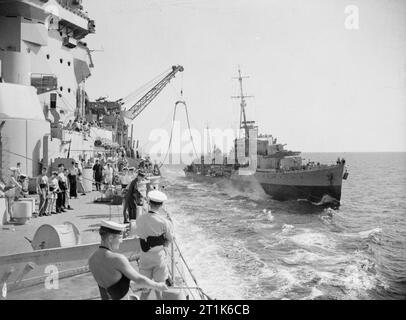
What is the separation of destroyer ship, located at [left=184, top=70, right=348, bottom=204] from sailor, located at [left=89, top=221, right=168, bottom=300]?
30923 mm

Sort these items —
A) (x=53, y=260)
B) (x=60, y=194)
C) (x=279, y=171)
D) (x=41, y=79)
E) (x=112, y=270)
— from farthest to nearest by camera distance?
(x=279, y=171) → (x=41, y=79) → (x=60, y=194) → (x=53, y=260) → (x=112, y=270)

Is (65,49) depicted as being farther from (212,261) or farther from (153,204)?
(153,204)

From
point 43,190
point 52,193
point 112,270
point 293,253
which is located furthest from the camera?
point 293,253

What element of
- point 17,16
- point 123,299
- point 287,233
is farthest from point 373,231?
point 17,16

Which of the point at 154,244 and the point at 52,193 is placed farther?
the point at 52,193

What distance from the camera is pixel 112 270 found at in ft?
10.1

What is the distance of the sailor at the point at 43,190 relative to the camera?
10.1 metres

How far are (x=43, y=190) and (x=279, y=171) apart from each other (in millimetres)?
28456

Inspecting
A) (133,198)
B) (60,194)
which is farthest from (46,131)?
(133,198)

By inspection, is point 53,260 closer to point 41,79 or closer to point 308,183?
point 41,79

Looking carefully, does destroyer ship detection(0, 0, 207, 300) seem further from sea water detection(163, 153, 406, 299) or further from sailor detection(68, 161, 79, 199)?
sea water detection(163, 153, 406, 299)

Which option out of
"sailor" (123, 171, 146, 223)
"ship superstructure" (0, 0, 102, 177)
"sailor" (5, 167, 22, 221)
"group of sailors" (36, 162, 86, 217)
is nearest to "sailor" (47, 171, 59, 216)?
"group of sailors" (36, 162, 86, 217)

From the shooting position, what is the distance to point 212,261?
12328 mm

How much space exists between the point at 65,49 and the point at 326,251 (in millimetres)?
22880
